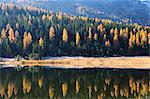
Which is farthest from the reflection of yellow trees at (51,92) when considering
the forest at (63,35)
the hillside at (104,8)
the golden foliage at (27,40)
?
the hillside at (104,8)

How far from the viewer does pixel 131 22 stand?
6.12m

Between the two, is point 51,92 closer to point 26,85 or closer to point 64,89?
point 64,89

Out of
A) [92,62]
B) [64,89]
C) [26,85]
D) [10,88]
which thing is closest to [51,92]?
[64,89]

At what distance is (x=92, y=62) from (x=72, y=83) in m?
0.35

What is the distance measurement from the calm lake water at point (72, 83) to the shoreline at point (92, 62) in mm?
69

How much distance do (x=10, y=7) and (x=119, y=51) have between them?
4.57 feet

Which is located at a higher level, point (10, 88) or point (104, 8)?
point (104, 8)

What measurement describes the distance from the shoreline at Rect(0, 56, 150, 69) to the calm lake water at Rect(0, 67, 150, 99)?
0.23 ft

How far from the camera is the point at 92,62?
5945 mm

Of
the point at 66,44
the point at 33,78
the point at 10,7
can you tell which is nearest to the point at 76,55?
the point at 66,44

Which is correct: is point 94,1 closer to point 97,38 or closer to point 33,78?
point 97,38

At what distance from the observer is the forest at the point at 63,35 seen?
19.2ft

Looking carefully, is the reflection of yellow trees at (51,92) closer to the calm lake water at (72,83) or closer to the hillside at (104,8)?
the calm lake water at (72,83)

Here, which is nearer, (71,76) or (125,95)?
(125,95)
